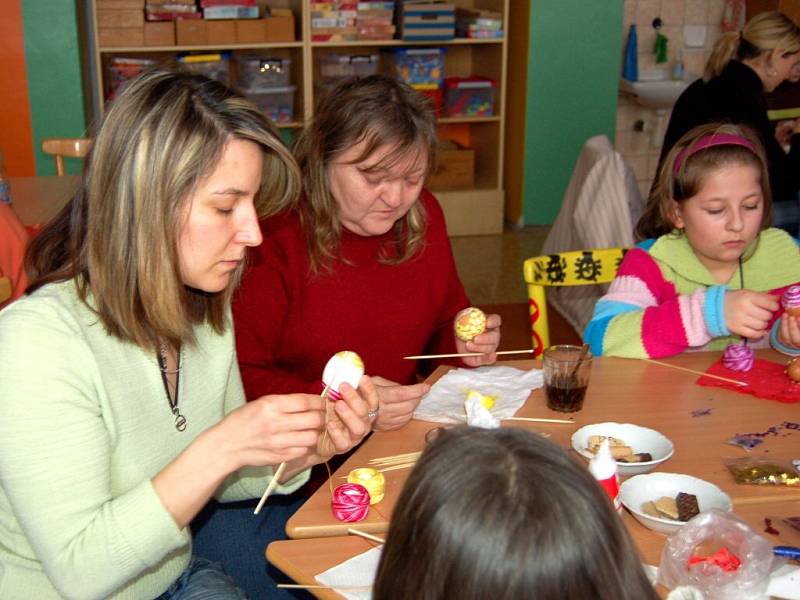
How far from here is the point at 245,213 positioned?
5.23 feet

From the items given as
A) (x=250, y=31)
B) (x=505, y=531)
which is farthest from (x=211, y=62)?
(x=505, y=531)

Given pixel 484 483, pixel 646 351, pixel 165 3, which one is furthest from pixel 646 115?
pixel 484 483

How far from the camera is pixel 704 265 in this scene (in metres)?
2.45

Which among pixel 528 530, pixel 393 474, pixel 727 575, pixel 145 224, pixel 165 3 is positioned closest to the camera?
pixel 528 530

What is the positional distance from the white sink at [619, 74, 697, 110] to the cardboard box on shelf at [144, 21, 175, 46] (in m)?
Answer: 2.77

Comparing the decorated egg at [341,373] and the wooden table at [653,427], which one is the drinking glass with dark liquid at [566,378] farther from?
the decorated egg at [341,373]

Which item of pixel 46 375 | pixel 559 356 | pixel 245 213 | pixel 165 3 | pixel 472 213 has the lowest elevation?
pixel 472 213

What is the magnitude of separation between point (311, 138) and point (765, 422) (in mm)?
1131

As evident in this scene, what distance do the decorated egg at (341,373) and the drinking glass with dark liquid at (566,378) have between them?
0.42 meters

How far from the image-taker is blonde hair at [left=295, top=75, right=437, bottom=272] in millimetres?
2102

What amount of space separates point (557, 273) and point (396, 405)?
3.23 ft

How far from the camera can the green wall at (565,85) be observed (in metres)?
5.88

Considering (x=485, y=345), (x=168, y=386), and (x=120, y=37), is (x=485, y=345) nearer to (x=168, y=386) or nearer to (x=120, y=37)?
(x=168, y=386)

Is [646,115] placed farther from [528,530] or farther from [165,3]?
[528,530]
